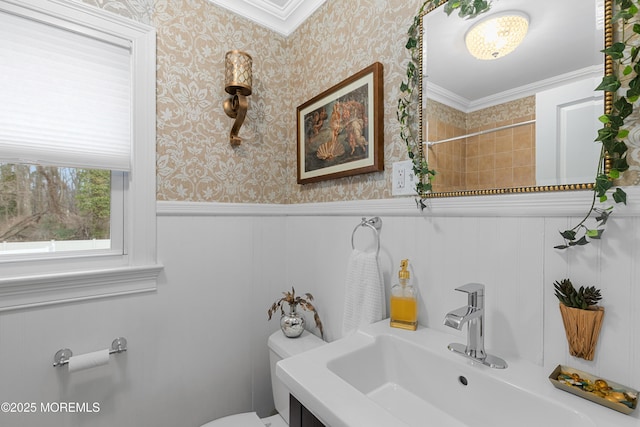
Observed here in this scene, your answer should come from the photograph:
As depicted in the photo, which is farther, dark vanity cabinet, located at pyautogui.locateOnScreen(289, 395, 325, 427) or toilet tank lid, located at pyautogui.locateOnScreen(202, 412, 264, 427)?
toilet tank lid, located at pyautogui.locateOnScreen(202, 412, 264, 427)

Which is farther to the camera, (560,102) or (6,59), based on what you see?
(6,59)

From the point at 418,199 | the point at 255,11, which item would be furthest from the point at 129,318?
the point at 255,11

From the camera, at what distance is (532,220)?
742 mm

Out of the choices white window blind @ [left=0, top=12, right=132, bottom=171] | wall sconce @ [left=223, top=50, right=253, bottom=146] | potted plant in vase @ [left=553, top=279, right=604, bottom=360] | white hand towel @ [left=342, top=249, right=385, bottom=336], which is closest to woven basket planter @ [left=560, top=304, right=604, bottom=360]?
potted plant in vase @ [left=553, top=279, right=604, bottom=360]

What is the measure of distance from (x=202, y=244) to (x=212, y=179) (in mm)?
317

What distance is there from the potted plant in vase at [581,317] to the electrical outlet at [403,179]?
494mm

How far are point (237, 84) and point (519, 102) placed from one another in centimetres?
111

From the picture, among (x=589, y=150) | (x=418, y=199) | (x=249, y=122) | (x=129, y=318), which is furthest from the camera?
(x=249, y=122)

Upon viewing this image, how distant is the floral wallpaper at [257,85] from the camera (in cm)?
114

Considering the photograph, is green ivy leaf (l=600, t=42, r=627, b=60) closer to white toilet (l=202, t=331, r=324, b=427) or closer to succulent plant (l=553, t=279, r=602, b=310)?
succulent plant (l=553, t=279, r=602, b=310)

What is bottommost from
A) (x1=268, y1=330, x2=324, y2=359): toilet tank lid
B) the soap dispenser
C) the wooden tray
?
(x1=268, y1=330, x2=324, y2=359): toilet tank lid

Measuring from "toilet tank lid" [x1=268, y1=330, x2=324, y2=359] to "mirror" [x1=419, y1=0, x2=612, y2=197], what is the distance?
86cm

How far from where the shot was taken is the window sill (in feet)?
3.43

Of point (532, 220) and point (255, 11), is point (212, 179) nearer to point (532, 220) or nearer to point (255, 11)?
point (255, 11)
